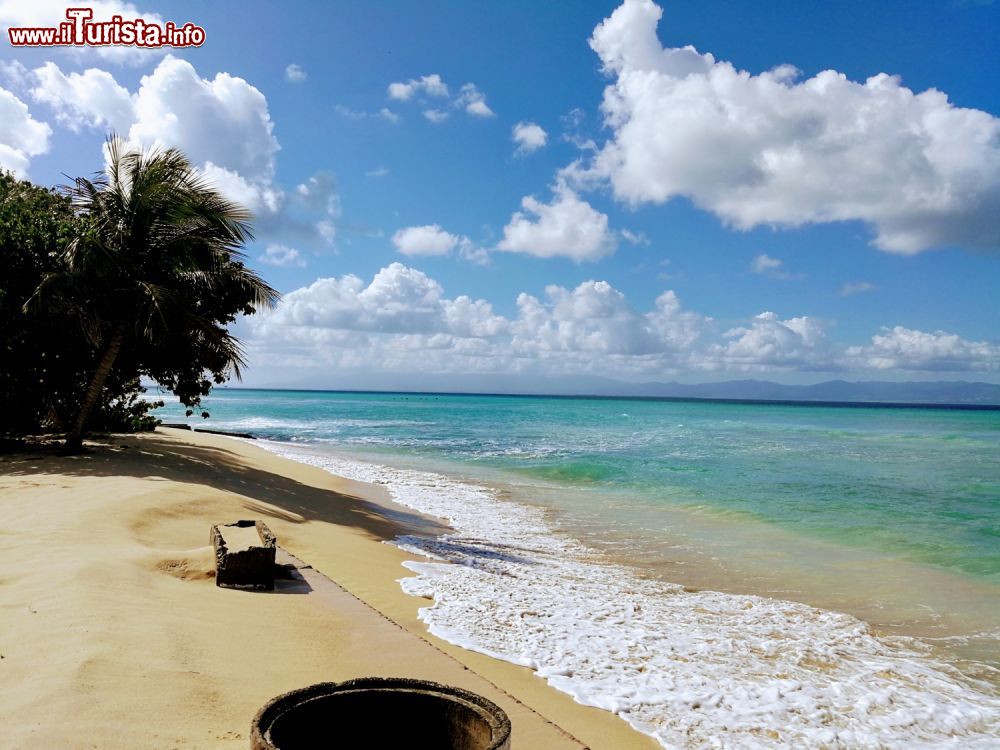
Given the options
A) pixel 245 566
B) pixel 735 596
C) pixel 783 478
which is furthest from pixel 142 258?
pixel 783 478

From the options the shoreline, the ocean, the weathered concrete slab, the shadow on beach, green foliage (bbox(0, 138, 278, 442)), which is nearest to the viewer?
the ocean

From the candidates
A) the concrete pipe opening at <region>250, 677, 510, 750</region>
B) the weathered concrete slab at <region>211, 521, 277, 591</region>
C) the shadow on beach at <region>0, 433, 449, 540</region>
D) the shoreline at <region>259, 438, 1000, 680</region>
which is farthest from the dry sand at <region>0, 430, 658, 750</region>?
the shoreline at <region>259, 438, 1000, 680</region>

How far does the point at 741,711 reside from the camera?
A: 473cm

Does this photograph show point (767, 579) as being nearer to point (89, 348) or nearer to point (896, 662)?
point (896, 662)

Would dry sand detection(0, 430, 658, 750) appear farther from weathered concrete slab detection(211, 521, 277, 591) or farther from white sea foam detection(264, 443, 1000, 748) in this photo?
white sea foam detection(264, 443, 1000, 748)

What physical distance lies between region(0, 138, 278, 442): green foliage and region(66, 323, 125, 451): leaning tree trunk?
2cm

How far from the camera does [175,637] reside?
428 centimetres

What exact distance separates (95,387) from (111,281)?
2.20m

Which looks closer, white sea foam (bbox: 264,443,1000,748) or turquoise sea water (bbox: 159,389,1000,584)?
white sea foam (bbox: 264,443,1000,748)

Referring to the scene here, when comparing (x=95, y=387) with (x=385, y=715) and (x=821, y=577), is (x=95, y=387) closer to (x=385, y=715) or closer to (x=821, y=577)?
(x=385, y=715)

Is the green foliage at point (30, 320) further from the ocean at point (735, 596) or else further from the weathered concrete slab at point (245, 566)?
the weathered concrete slab at point (245, 566)

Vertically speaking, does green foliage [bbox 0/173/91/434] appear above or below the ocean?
above

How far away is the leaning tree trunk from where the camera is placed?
12.9m

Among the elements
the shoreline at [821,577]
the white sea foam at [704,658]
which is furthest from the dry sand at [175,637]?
the shoreline at [821,577]
